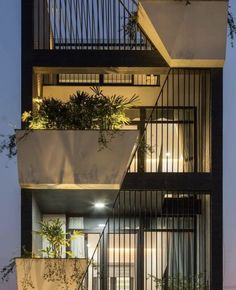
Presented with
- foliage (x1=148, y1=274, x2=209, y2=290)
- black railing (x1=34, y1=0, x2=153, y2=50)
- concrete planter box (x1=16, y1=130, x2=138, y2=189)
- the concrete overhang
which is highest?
black railing (x1=34, y1=0, x2=153, y2=50)

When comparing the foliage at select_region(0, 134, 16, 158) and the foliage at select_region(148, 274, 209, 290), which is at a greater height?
the foliage at select_region(0, 134, 16, 158)

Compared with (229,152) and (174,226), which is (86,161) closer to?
(229,152)

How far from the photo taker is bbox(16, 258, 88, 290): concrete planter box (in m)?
9.37

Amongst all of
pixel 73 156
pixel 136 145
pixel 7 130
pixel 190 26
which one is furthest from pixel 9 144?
pixel 190 26

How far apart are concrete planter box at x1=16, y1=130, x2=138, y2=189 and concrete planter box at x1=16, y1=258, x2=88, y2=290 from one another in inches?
36.0

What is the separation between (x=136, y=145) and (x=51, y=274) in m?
1.77

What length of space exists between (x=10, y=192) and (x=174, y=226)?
2.72 m

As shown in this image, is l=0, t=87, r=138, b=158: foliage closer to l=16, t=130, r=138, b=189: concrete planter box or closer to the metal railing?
l=16, t=130, r=138, b=189: concrete planter box

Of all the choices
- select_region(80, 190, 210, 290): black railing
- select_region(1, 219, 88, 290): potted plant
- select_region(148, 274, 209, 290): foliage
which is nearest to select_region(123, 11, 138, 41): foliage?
select_region(80, 190, 210, 290): black railing

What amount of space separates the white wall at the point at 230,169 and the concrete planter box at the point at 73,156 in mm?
1705

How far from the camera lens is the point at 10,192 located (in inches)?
401

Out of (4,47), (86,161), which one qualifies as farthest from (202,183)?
(4,47)

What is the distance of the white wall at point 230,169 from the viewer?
1034 cm

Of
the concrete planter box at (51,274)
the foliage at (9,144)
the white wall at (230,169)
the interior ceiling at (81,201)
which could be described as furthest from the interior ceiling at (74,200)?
the white wall at (230,169)
